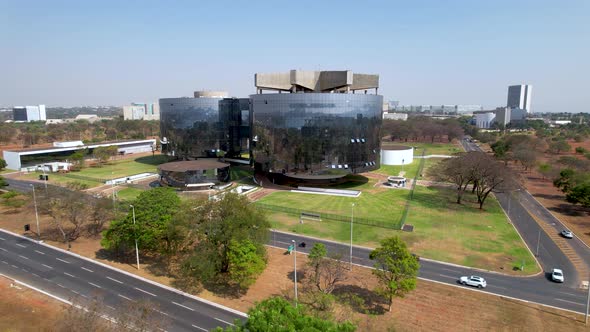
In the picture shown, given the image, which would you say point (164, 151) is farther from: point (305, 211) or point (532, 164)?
point (532, 164)

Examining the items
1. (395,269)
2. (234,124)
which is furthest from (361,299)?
(234,124)

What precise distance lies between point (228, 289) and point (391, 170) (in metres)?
77.0

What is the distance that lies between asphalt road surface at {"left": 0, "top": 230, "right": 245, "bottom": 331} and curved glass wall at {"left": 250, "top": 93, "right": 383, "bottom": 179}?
44973 millimetres

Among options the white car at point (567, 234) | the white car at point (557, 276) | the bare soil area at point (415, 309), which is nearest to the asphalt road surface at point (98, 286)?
the bare soil area at point (415, 309)

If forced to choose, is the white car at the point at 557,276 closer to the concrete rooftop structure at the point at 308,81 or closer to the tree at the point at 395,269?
the tree at the point at 395,269

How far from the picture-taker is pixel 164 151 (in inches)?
4225

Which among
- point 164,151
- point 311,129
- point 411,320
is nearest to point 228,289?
point 411,320

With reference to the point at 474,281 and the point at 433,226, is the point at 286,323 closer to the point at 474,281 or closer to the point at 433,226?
the point at 474,281

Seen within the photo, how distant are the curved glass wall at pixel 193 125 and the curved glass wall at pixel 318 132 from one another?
1114 inches

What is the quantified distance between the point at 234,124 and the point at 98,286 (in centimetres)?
7599

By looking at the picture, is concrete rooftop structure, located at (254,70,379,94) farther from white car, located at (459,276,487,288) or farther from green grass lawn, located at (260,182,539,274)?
white car, located at (459,276,487,288)

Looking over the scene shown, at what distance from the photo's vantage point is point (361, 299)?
30750 mm

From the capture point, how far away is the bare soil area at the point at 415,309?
29.8 metres

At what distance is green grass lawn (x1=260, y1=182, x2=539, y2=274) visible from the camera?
4466cm
